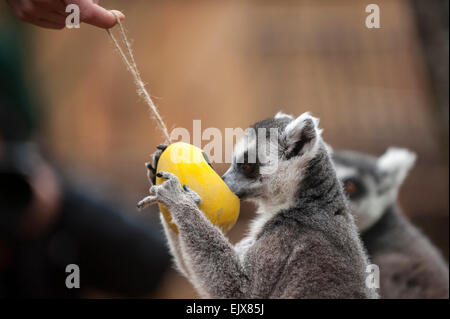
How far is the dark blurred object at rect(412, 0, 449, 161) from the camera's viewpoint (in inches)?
178

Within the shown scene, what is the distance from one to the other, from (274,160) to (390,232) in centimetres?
250

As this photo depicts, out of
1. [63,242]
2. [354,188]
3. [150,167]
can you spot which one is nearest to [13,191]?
[63,242]

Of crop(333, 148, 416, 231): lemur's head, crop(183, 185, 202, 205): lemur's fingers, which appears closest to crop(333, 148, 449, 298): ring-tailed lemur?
crop(333, 148, 416, 231): lemur's head

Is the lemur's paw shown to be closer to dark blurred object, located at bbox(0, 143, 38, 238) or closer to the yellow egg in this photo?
the yellow egg

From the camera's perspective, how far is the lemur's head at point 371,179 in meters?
4.94

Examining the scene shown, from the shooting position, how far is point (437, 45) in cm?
459

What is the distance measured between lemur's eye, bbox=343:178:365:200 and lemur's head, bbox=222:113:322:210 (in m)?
2.06

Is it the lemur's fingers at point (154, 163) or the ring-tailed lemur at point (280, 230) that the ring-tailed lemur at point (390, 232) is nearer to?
the ring-tailed lemur at point (280, 230)

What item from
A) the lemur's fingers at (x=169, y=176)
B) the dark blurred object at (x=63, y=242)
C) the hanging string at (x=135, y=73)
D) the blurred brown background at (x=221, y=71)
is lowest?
the dark blurred object at (x=63, y=242)

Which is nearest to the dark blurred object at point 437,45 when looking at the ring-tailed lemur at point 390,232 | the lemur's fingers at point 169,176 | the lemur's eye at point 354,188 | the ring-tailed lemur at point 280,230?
the ring-tailed lemur at point 390,232

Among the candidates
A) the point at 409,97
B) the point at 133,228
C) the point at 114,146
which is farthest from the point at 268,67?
the point at 133,228

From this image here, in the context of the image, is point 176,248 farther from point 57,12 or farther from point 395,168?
point 395,168

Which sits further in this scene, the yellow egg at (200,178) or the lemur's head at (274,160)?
the lemur's head at (274,160)

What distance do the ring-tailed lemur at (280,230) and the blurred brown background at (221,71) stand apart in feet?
18.6
